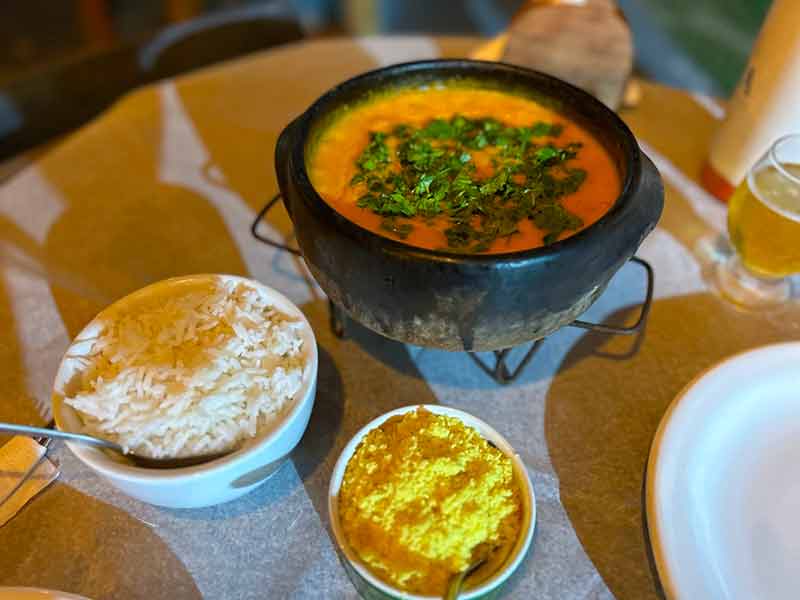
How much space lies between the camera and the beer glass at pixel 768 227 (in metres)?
1.20

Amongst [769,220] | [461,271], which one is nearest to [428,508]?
[461,271]

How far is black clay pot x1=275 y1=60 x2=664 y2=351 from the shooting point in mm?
871

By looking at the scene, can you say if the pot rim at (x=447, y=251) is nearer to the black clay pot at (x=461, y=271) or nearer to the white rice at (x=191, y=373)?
the black clay pot at (x=461, y=271)

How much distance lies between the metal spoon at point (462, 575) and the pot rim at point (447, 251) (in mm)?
→ 380

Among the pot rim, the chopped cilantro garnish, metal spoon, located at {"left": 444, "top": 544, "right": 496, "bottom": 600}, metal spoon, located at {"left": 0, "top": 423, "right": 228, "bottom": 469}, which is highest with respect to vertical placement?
the pot rim

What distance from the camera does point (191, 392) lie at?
937 millimetres

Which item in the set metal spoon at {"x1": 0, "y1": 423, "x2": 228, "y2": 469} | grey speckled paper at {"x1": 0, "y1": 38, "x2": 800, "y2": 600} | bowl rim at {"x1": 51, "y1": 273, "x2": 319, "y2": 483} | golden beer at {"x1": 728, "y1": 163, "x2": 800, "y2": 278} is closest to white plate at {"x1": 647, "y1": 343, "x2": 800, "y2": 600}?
grey speckled paper at {"x1": 0, "y1": 38, "x2": 800, "y2": 600}

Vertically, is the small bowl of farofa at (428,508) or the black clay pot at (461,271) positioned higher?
the black clay pot at (461,271)

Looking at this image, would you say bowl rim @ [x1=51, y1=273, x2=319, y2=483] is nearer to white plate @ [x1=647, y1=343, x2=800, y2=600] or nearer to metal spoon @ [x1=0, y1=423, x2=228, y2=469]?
metal spoon @ [x1=0, y1=423, x2=228, y2=469]

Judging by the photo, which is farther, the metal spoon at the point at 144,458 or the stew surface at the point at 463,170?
the stew surface at the point at 463,170

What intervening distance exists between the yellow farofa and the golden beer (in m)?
0.71

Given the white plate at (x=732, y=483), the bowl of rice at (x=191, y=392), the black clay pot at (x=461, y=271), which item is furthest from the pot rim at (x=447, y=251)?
the white plate at (x=732, y=483)

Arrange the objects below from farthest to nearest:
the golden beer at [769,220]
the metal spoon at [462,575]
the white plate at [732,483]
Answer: the golden beer at [769,220], the white plate at [732,483], the metal spoon at [462,575]

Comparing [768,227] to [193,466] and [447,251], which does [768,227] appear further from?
[193,466]
